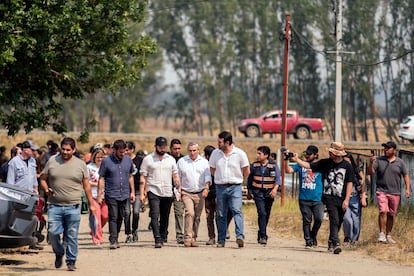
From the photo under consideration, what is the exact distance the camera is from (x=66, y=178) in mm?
13617

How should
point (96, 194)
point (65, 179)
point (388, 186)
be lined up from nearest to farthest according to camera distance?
point (65, 179) < point (388, 186) < point (96, 194)

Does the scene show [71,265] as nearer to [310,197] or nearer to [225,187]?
[225,187]

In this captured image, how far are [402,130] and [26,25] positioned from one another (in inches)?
1272

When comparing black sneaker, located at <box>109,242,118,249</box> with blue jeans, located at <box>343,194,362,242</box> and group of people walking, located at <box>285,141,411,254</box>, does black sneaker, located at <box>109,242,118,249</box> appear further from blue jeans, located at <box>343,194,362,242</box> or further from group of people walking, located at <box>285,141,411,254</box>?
blue jeans, located at <box>343,194,362,242</box>

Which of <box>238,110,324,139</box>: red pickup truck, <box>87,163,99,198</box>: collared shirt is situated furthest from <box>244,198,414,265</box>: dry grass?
<box>238,110,324,139</box>: red pickup truck

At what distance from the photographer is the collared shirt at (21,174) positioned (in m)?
17.5

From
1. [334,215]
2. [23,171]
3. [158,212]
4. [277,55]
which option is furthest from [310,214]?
[277,55]

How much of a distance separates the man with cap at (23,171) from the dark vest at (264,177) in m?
3.77

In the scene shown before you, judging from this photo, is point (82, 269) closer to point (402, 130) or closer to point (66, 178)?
point (66, 178)

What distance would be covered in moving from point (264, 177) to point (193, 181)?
121cm

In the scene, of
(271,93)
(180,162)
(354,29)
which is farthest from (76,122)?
(180,162)

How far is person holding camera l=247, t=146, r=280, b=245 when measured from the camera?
1741 centimetres

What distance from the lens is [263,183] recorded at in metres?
17.4

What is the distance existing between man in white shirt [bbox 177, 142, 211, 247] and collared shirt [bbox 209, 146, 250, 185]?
0.25m
